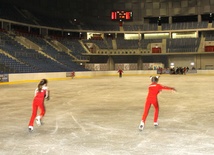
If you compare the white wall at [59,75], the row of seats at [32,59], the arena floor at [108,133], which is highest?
the row of seats at [32,59]

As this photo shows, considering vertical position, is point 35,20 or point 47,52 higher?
point 35,20

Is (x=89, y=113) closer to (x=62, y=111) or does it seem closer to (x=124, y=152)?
(x=62, y=111)

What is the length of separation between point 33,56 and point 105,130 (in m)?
30.8

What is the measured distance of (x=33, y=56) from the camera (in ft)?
117

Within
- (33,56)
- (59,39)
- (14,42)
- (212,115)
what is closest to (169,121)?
(212,115)

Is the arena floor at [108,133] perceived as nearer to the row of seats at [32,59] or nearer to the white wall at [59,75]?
the white wall at [59,75]

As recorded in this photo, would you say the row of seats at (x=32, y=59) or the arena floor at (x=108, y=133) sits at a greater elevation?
the row of seats at (x=32, y=59)

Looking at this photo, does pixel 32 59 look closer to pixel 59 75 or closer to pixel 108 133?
pixel 59 75

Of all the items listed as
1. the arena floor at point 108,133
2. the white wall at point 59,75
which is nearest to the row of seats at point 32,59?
the white wall at point 59,75

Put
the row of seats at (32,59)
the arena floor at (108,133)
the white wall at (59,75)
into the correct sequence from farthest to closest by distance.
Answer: the row of seats at (32,59)
the white wall at (59,75)
the arena floor at (108,133)

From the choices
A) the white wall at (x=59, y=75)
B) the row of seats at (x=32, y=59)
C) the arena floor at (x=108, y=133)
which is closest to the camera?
the arena floor at (x=108, y=133)

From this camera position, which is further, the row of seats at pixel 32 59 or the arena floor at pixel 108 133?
the row of seats at pixel 32 59

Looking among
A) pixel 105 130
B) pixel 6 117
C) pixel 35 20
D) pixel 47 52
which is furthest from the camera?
pixel 35 20

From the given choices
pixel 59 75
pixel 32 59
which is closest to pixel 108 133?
pixel 59 75
